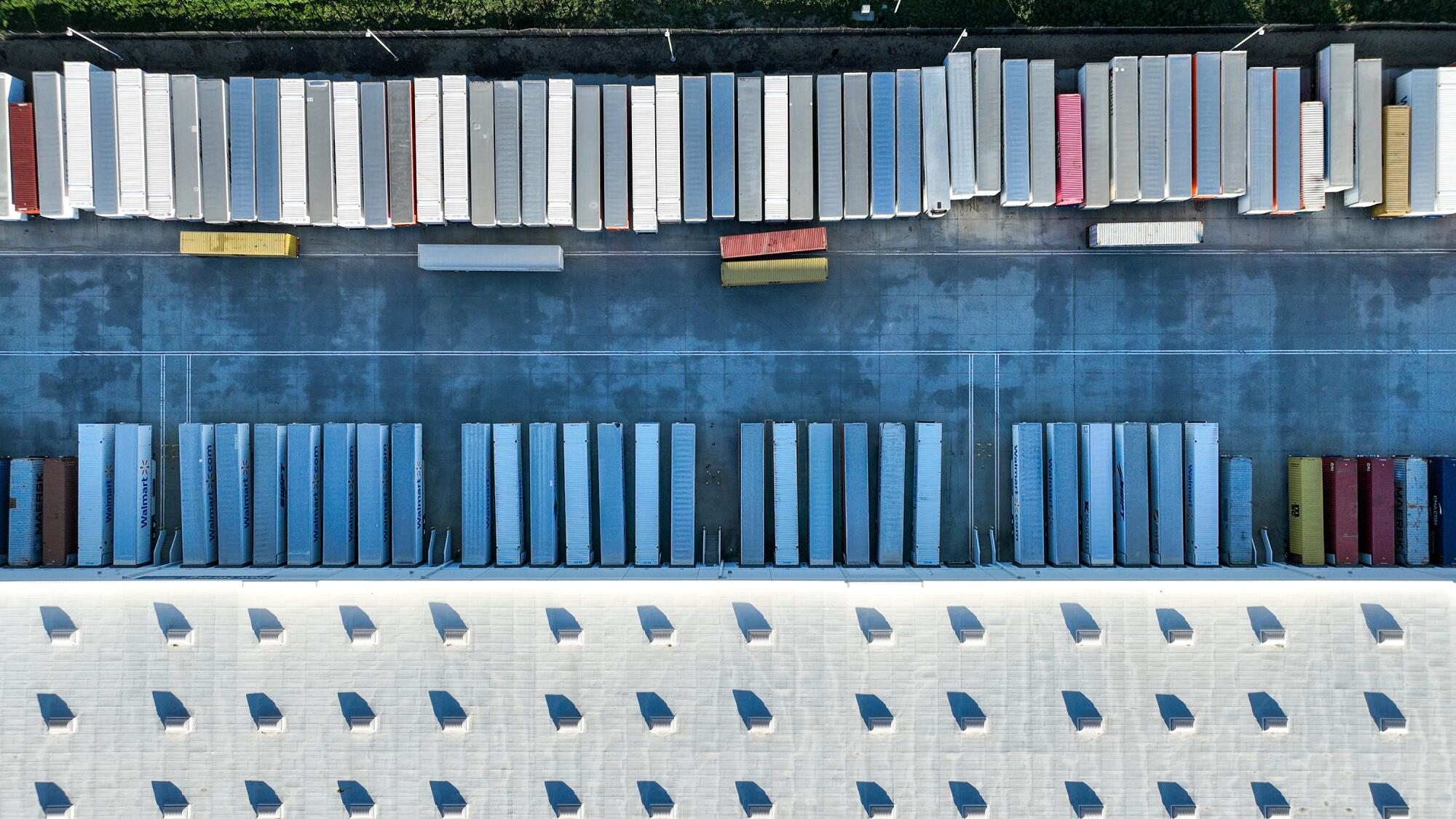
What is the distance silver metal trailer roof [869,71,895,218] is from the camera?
31312 mm

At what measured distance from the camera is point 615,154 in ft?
103

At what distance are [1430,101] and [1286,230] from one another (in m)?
7.49

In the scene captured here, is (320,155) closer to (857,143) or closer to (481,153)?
(481,153)

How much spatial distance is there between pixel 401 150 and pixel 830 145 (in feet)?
64.2

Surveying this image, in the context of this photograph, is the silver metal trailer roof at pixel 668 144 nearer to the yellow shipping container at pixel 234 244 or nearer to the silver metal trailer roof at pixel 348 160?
the silver metal trailer roof at pixel 348 160

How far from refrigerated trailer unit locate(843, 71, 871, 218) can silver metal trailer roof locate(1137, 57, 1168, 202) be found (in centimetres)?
1229

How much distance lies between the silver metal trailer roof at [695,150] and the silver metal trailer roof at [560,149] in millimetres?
5203

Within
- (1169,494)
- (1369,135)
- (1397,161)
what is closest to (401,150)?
(1169,494)

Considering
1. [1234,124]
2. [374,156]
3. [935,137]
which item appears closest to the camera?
[1234,124]

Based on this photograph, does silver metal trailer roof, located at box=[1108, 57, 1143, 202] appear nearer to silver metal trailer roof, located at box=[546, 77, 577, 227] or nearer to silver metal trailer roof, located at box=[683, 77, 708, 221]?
silver metal trailer roof, located at box=[683, 77, 708, 221]

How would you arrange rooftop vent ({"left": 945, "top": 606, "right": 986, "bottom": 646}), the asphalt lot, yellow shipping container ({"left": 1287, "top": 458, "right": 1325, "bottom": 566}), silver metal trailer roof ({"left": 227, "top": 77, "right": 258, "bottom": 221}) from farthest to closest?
the asphalt lot, yellow shipping container ({"left": 1287, "top": 458, "right": 1325, "bottom": 566}), silver metal trailer roof ({"left": 227, "top": 77, "right": 258, "bottom": 221}), rooftop vent ({"left": 945, "top": 606, "right": 986, "bottom": 646})

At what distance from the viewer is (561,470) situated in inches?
1287

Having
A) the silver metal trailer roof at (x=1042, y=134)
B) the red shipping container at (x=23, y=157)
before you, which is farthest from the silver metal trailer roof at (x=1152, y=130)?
the red shipping container at (x=23, y=157)

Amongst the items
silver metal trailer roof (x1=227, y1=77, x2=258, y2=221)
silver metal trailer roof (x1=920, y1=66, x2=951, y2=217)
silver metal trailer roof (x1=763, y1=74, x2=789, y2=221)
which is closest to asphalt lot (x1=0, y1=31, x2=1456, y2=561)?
silver metal trailer roof (x1=920, y1=66, x2=951, y2=217)
